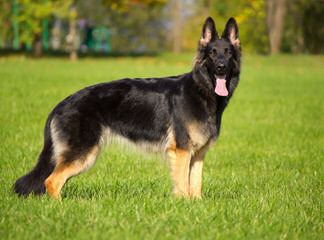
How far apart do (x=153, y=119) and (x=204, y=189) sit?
1458mm

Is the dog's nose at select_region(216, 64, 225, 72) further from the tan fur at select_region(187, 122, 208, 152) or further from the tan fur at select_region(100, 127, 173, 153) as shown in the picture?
the tan fur at select_region(100, 127, 173, 153)

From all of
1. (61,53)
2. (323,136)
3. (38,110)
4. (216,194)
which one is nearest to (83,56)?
(61,53)

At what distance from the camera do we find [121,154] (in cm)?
1014

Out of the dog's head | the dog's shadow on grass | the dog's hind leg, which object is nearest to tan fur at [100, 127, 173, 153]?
the dog's hind leg

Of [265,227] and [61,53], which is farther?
[61,53]

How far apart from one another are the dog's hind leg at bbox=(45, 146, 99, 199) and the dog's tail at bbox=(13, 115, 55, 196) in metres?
0.08

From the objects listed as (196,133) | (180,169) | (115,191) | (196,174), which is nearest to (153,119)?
(196,133)

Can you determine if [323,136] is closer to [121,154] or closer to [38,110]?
[121,154]

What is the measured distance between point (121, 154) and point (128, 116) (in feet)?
11.2

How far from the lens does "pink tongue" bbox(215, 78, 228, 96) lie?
6.70m

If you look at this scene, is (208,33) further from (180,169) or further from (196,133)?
(180,169)

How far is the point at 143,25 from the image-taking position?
256 ft

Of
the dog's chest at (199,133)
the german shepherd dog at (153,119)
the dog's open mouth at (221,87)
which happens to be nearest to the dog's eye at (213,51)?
the german shepherd dog at (153,119)

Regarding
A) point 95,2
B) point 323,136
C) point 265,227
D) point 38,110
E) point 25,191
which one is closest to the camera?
point 265,227
